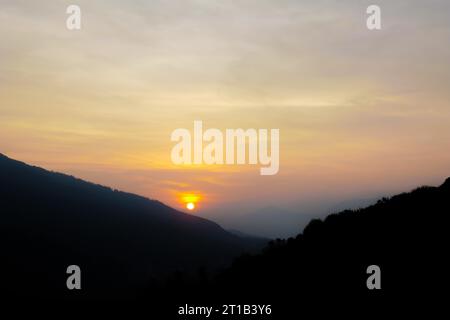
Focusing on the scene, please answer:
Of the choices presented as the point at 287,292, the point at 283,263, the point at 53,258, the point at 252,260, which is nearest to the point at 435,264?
the point at 287,292

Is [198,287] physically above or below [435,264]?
below

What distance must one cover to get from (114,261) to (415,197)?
157031 mm

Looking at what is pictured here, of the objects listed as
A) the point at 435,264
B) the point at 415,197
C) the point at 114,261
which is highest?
the point at 415,197

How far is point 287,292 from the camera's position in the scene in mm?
28094

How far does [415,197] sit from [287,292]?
13.6m

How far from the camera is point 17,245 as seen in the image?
166375 millimetres

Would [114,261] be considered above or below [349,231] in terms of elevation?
below

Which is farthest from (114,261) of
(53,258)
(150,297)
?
(150,297)

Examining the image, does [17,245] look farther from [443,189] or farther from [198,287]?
[443,189]
